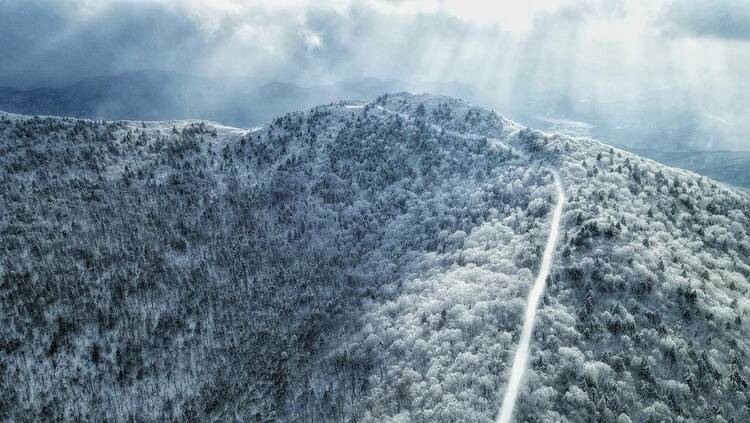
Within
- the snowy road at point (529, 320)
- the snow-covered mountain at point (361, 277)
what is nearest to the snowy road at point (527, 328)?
the snowy road at point (529, 320)

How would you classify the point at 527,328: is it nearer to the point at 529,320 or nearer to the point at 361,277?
the point at 529,320

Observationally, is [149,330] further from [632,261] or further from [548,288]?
[632,261]

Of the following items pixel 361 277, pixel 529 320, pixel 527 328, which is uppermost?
pixel 361 277

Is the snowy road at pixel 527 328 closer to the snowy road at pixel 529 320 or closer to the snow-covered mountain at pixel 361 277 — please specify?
the snowy road at pixel 529 320

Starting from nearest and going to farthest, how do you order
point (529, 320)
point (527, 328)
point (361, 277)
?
point (527, 328)
point (529, 320)
point (361, 277)

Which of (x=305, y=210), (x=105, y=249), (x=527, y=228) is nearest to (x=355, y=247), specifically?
(x=305, y=210)

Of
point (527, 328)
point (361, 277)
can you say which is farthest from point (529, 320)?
point (361, 277)

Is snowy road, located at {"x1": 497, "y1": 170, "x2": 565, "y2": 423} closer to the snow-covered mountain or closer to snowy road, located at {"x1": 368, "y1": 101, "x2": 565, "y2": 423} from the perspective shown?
snowy road, located at {"x1": 368, "y1": 101, "x2": 565, "y2": 423}
